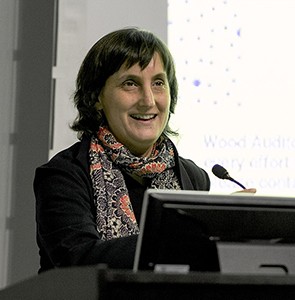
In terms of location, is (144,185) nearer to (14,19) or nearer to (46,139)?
(46,139)

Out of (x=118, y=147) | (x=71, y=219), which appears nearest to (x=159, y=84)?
(x=118, y=147)

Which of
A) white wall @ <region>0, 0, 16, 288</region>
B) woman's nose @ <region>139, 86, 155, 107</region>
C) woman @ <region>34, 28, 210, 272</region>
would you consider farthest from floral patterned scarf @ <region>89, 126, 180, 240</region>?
white wall @ <region>0, 0, 16, 288</region>

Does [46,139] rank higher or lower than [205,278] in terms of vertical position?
higher

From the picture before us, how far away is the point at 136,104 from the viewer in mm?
1965

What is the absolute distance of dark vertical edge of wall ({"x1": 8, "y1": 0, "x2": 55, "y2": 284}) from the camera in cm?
286

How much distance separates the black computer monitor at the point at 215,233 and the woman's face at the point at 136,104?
0.98 meters

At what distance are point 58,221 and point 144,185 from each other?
38 centimetres

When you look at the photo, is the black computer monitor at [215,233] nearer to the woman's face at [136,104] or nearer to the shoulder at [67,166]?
the shoulder at [67,166]

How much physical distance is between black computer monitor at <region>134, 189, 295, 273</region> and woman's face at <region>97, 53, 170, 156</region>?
98 centimetres

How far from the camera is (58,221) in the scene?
1.64m

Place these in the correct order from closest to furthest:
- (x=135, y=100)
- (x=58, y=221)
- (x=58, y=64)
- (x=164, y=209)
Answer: (x=164, y=209)
(x=58, y=221)
(x=135, y=100)
(x=58, y=64)

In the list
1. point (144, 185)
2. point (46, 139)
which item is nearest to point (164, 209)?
point (144, 185)

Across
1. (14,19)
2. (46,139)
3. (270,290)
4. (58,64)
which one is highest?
(14,19)

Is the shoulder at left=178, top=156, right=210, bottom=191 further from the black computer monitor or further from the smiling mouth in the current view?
the black computer monitor
